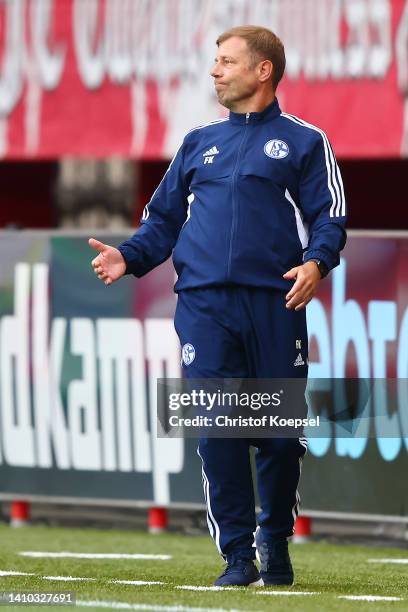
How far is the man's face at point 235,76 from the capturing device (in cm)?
676

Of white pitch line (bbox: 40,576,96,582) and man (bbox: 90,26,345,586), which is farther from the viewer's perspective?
white pitch line (bbox: 40,576,96,582)

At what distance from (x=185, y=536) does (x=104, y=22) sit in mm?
6305

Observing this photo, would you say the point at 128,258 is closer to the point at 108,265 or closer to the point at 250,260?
the point at 108,265

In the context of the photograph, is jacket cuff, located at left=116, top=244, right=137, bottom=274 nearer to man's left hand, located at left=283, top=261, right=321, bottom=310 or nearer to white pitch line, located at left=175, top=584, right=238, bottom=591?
man's left hand, located at left=283, top=261, right=321, bottom=310

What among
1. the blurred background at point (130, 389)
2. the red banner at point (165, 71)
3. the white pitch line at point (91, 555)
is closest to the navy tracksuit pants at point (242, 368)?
the white pitch line at point (91, 555)

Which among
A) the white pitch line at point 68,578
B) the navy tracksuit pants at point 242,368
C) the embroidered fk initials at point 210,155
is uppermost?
the embroidered fk initials at point 210,155

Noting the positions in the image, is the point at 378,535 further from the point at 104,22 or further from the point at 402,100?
the point at 104,22

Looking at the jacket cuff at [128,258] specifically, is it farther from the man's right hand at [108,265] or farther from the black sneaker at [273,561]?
the black sneaker at [273,561]

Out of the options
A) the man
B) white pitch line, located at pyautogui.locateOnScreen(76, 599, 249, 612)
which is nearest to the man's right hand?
the man

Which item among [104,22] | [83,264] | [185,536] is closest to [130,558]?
[185,536]

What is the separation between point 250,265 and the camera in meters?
6.56

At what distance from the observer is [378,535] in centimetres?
957

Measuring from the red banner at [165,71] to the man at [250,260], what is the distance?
7164 mm

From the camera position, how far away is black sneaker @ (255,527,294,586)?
6.76 metres
